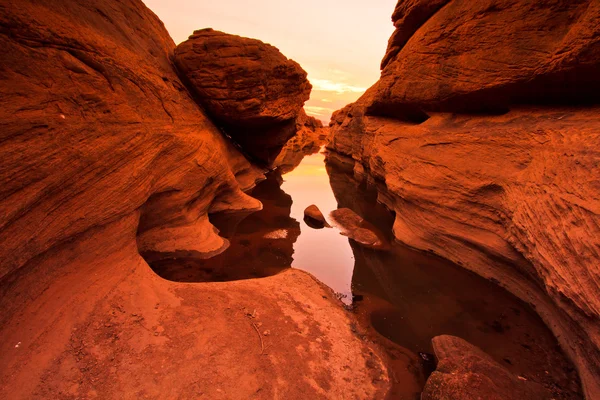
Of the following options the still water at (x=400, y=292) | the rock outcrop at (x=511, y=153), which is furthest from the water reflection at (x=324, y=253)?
the rock outcrop at (x=511, y=153)

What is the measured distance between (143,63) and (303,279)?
702 centimetres

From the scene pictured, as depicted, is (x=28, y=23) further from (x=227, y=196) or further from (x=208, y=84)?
(x=227, y=196)

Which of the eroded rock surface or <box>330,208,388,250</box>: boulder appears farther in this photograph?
<box>330,208,388,250</box>: boulder

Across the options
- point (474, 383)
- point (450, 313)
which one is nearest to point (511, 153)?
point (450, 313)

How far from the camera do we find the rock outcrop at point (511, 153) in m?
4.22

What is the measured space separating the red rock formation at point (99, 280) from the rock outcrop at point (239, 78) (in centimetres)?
360

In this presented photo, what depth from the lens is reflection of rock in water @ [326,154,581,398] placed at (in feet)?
15.0

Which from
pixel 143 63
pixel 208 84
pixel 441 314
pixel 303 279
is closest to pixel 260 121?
pixel 208 84

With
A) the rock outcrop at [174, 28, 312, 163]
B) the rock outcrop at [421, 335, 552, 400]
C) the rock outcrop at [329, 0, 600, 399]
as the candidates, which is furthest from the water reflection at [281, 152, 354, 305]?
the rock outcrop at [174, 28, 312, 163]

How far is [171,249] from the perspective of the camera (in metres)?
7.12

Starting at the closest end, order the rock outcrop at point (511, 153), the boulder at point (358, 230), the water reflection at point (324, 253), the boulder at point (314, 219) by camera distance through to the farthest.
Result: 1. the rock outcrop at point (511, 153)
2. the water reflection at point (324, 253)
3. the boulder at point (358, 230)
4. the boulder at point (314, 219)

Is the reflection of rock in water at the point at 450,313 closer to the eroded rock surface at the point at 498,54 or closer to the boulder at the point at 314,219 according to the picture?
the boulder at the point at 314,219

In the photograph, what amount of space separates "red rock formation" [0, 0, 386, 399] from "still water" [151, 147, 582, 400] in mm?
778

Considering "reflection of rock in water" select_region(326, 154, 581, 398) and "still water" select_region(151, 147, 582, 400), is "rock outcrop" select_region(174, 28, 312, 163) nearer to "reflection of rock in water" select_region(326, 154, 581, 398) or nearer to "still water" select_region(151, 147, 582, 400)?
"still water" select_region(151, 147, 582, 400)
